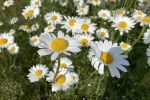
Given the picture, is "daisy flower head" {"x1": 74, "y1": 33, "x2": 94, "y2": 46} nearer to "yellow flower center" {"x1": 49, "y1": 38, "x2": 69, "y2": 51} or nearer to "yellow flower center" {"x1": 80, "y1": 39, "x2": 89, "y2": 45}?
"yellow flower center" {"x1": 80, "y1": 39, "x2": 89, "y2": 45}

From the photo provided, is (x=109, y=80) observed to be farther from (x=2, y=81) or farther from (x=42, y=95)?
(x=2, y=81)

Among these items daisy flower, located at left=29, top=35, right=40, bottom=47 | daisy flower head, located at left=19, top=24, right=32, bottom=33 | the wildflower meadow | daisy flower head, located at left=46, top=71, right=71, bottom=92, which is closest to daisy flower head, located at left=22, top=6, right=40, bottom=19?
the wildflower meadow

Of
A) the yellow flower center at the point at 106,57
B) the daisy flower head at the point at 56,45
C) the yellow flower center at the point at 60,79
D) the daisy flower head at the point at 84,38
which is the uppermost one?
the daisy flower head at the point at 56,45

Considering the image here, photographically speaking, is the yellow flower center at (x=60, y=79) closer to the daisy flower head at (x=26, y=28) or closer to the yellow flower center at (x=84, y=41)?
the yellow flower center at (x=84, y=41)

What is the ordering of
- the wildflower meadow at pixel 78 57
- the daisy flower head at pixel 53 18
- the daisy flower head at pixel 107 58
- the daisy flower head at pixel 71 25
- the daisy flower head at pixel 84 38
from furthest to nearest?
the daisy flower head at pixel 53 18 < the daisy flower head at pixel 71 25 < the daisy flower head at pixel 84 38 < the wildflower meadow at pixel 78 57 < the daisy flower head at pixel 107 58

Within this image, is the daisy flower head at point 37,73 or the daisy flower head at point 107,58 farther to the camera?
the daisy flower head at point 37,73

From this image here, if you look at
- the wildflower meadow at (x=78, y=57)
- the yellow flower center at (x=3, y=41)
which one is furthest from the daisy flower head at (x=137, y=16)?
the yellow flower center at (x=3, y=41)

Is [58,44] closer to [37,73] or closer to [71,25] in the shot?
[37,73]

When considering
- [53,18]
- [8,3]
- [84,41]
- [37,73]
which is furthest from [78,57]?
[8,3]

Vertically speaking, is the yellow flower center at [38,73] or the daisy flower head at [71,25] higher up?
the daisy flower head at [71,25]
